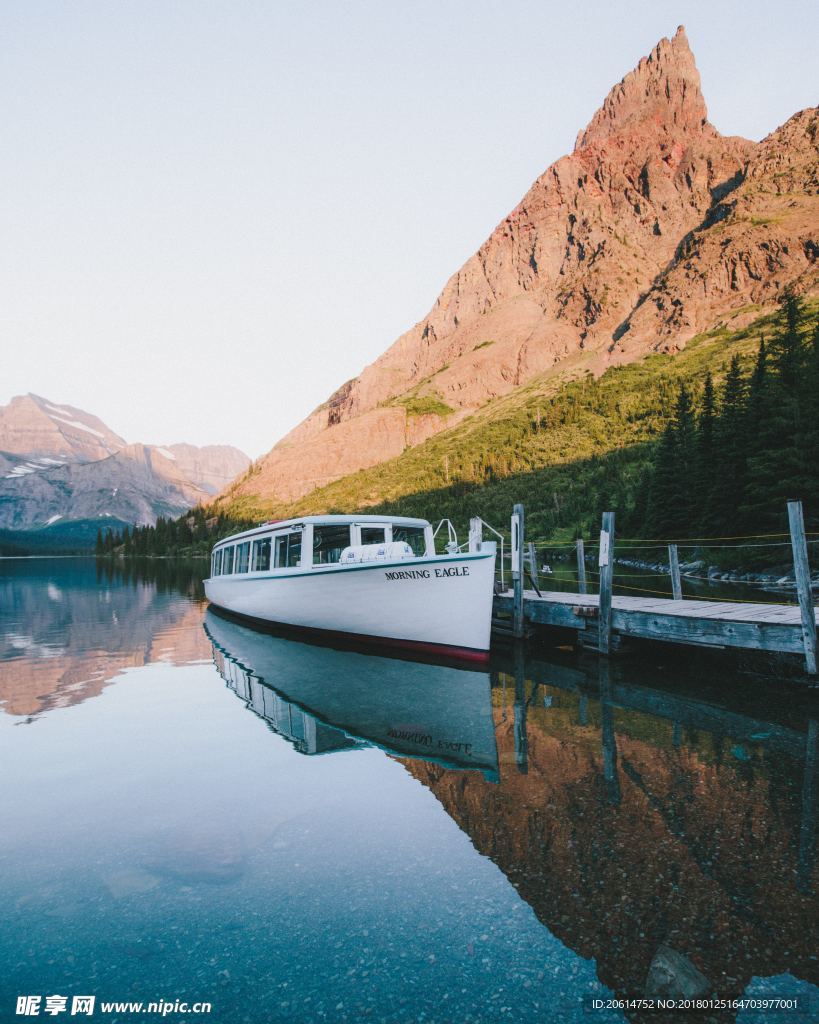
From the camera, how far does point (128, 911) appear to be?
5.43 metres

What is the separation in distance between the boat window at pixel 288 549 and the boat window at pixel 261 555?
3.76 ft

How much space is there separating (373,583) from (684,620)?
8284 mm

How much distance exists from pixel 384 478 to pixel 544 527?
6936 cm

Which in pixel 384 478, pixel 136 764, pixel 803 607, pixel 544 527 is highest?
pixel 384 478

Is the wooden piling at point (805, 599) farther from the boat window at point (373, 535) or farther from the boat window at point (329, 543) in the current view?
the boat window at point (329, 543)

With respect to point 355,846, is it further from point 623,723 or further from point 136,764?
point 623,723

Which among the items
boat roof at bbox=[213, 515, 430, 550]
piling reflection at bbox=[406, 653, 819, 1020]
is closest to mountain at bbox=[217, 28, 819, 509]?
boat roof at bbox=[213, 515, 430, 550]

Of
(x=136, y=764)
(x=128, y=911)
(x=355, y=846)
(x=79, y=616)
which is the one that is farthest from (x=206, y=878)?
(x=79, y=616)

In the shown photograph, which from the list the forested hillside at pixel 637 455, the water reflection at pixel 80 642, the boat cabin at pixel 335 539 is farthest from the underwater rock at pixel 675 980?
the forested hillside at pixel 637 455

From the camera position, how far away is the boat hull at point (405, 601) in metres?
15.6

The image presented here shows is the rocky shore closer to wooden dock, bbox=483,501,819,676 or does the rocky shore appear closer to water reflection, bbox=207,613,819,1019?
wooden dock, bbox=483,501,819,676

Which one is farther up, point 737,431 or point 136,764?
point 737,431

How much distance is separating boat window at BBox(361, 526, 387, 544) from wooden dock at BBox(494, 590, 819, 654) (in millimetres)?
5086

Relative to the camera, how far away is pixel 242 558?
2586 cm
